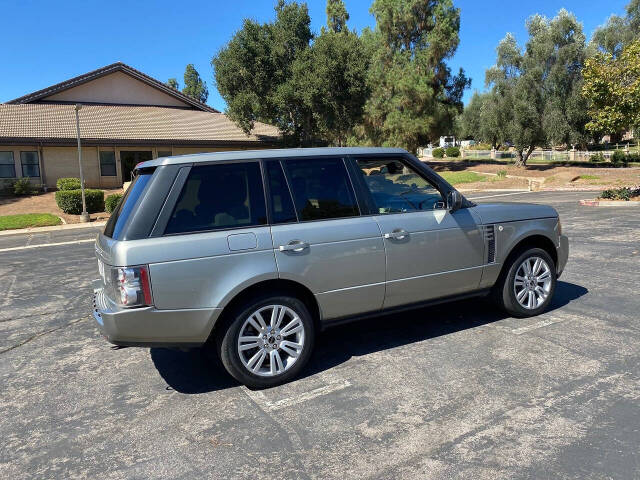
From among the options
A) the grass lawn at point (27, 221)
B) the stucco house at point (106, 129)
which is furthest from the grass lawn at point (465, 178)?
the grass lawn at point (27, 221)

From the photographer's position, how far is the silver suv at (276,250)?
352 cm

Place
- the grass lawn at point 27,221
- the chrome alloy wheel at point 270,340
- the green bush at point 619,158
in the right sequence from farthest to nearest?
the green bush at point 619,158 → the grass lawn at point 27,221 → the chrome alloy wheel at point 270,340

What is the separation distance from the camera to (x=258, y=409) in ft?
11.7

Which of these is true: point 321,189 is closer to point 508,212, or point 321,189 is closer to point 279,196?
point 279,196

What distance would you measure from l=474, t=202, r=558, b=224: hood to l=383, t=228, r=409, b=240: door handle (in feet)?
3.24

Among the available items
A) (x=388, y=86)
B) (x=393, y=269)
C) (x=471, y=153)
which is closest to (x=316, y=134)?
Answer: (x=388, y=86)

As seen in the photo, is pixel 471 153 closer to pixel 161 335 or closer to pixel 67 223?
pixel 67 223

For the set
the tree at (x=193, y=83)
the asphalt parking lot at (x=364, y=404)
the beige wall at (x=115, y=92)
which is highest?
the tree at (x=193, y=83)

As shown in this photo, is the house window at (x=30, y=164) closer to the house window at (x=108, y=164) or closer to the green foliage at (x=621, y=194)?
the house window at (x=108, y=164)

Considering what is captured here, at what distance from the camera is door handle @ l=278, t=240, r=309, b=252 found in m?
3.80

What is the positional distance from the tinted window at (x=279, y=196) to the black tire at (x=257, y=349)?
2.08 feet

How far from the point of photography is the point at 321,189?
4160 mm

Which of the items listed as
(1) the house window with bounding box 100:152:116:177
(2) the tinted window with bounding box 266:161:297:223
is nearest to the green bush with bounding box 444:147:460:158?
(1) the house window with bounding box 100:152:116:177

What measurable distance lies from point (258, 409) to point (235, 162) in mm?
1904
